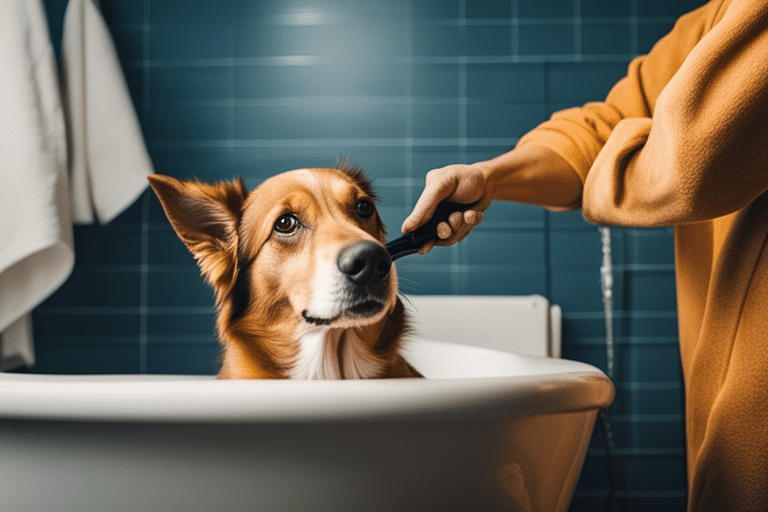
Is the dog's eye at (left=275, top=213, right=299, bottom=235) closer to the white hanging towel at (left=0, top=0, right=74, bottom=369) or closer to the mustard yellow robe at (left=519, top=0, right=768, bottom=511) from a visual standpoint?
the mustard yellow robe at (left=519, top=0, right=768, bottom=511)

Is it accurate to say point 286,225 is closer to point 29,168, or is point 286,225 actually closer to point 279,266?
point 279,266

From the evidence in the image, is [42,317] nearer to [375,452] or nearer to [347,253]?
[347,253]

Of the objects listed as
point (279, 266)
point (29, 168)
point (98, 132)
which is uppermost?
point (98, 132)

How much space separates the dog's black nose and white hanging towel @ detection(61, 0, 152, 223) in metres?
1.26

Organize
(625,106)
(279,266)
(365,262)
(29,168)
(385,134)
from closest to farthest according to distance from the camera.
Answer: (365,262) → (279,266) → (625,106) → (29,168) → (385,134)

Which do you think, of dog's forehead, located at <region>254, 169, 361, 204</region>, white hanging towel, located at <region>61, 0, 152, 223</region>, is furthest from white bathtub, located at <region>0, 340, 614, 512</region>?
white hanging towel, located at <region>61, 0, 152, 223</region>

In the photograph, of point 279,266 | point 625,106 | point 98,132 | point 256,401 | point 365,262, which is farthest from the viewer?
point 98,132

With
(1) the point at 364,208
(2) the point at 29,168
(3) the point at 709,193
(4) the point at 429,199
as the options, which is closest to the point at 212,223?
(1) the point at 364,208

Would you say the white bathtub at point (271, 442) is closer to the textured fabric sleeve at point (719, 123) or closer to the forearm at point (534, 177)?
the textured fabric sleeve at point (719, 123)

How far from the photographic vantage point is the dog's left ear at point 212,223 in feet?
2.69

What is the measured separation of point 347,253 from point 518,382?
325mm

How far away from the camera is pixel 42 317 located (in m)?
1.94

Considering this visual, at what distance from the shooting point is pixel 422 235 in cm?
77

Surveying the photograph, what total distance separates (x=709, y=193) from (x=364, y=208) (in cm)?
47
